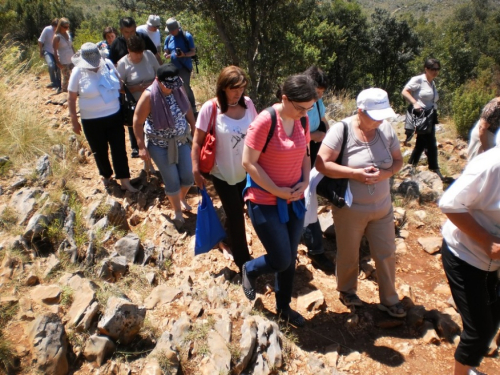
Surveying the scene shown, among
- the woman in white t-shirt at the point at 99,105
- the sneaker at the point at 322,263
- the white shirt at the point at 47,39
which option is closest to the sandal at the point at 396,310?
Result: the sneaker at the point at 322,263

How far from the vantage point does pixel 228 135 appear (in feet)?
10.5

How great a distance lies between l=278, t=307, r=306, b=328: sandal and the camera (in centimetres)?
318

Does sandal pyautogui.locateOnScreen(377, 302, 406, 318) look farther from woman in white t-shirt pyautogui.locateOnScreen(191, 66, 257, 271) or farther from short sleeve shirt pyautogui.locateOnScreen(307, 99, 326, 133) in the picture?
short sleeve shirt pyautogui.locateOnScreen(307, 99, 326, 133)

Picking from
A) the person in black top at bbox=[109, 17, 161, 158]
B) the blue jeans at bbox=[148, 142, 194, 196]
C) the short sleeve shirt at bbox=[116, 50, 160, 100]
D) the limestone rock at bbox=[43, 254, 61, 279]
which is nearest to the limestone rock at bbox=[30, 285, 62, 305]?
the limestone rock at bbox=[43, 254, 61, 279]

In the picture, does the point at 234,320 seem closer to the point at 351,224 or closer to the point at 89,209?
the point at 351,224

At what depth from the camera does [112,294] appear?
2.90m

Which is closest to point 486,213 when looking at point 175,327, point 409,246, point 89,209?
point 175,327

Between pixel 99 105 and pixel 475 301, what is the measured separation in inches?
156

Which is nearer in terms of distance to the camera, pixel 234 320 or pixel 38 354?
pixel 38 354

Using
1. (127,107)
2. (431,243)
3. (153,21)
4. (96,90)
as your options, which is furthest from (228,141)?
(153,21)

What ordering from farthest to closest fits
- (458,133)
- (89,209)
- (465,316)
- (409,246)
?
1. (458,133)
2. (409,246)
3. (89,209)
4. (465,316)

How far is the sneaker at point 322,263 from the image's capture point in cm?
396

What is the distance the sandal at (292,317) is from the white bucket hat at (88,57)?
3.11 metres

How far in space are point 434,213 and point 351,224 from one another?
2544 mm
